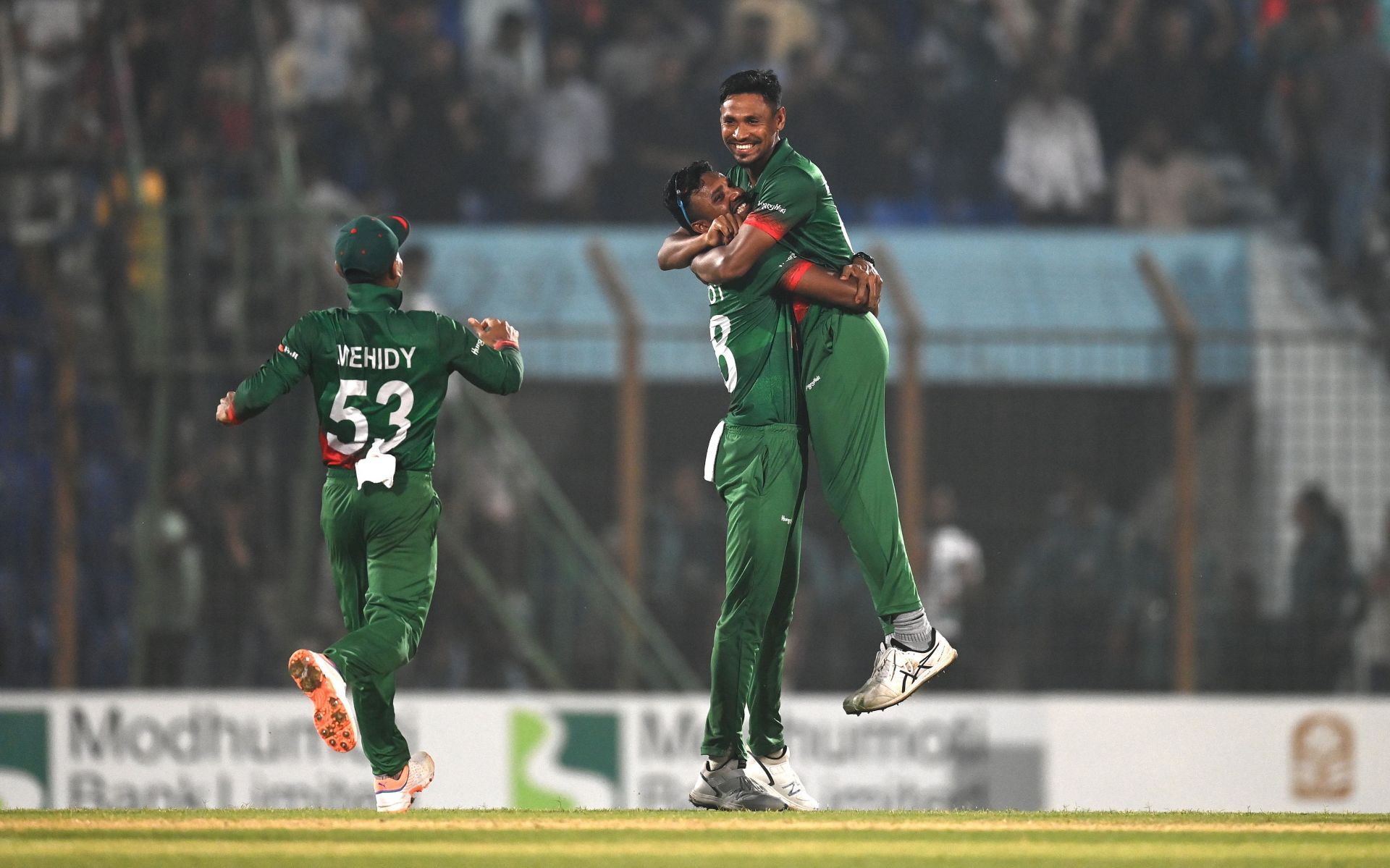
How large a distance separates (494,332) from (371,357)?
434mm

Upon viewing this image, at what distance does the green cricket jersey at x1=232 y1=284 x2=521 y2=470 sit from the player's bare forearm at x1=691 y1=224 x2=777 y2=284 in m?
0.75

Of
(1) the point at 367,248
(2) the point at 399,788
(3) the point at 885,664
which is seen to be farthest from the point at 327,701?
(3) the point at 885,664

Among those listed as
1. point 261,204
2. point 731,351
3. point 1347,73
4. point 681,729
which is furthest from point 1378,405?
point 731,351

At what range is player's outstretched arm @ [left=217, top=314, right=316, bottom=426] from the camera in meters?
5.89

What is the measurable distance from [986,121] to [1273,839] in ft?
36.4

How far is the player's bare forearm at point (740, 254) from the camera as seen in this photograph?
582cm

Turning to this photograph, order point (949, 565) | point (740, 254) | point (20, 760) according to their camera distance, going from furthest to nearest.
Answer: point (949, 565), point (20, 760), point (740, 254)

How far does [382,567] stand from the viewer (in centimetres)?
598

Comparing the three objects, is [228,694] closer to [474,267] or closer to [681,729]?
[681,729]

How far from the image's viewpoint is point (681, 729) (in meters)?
10.0

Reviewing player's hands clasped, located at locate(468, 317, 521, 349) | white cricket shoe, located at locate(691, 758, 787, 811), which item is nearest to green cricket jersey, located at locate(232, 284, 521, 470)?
player's hands clasped, located at locate(468, 317, 521, 349)

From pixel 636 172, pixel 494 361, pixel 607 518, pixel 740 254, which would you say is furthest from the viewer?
pixel 636 172

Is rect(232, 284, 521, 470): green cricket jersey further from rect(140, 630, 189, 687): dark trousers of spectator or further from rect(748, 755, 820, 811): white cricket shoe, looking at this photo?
rect(140, 630, 189, 687): dark trousers of spectator

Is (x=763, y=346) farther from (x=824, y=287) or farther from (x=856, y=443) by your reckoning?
(x=856, y=443)
